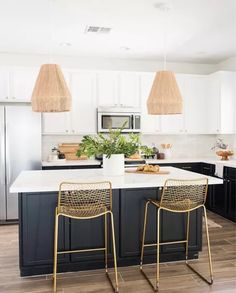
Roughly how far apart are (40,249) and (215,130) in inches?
158

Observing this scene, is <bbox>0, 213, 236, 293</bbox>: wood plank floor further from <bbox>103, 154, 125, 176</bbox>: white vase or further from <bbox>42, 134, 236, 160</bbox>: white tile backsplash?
<bbox>42, 134, 236, 160</bbox>: white tile backsplash

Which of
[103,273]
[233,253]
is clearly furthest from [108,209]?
[233,253]

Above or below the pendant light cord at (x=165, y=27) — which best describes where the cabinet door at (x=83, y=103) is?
below

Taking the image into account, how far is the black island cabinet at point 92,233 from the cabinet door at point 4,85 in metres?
2.73

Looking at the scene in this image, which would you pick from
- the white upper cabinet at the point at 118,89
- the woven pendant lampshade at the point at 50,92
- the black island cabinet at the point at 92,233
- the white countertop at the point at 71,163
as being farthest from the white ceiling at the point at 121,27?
the black island cabinet at the point at 92,233

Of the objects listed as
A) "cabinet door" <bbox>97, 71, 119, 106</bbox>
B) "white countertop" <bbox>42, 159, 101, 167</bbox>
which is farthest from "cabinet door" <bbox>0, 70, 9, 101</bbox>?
"cabinet door" <bbox>97, 71, 119, 106</bbox>

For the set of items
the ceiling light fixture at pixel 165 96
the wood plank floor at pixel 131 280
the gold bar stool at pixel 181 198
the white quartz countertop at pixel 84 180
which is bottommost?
the wood plank floor at pixel 131 280

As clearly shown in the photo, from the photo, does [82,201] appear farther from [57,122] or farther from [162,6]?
[57,122]

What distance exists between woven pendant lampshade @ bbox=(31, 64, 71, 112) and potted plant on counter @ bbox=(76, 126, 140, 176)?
0.54 meters

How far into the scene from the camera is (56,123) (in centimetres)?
547

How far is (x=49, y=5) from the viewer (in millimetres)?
3598

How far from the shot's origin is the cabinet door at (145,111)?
5.78m

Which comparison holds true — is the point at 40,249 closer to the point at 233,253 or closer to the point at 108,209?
the point at 108,209

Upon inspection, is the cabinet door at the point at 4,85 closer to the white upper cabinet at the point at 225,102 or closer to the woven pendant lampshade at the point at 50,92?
the woven pendant lampshade at the point at 50,92
